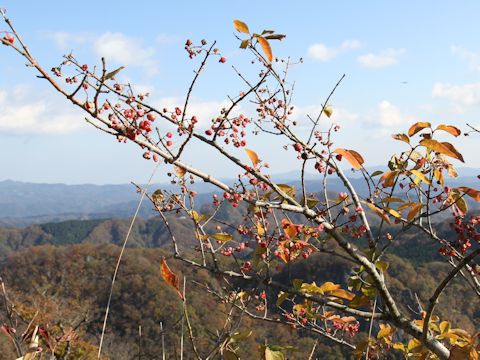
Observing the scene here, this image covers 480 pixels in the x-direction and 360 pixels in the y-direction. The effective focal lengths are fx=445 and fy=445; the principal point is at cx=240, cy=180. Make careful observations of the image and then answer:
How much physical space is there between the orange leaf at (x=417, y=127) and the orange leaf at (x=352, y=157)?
1.19ft

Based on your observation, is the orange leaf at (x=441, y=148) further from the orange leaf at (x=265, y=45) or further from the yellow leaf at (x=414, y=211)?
the orange leaf at (x=265, y=45)

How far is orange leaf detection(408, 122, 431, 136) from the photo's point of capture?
2.47 metres

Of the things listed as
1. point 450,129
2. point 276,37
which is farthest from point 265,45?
point 450,129

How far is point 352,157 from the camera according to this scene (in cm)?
234

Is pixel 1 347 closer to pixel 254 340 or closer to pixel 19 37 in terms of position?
pixel 254 340

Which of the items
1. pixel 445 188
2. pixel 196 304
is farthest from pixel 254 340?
pixel 445 188

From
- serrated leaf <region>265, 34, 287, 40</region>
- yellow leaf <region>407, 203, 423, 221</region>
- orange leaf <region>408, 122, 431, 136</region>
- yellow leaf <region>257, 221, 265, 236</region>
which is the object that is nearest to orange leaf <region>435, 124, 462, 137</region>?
orange leaf <region>408, 122, 431, 136</region>

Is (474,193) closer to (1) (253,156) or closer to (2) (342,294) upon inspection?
(2) (342,294)

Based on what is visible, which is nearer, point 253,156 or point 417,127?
point 417,127

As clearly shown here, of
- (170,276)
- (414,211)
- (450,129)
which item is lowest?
(170,276)

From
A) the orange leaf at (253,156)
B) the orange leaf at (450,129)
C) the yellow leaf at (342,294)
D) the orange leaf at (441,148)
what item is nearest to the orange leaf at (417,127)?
the orange leaf at (450,129)

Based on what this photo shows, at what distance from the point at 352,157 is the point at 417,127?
464 millimetres

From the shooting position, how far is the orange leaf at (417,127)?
2.47m

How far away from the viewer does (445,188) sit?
2.96 meters
